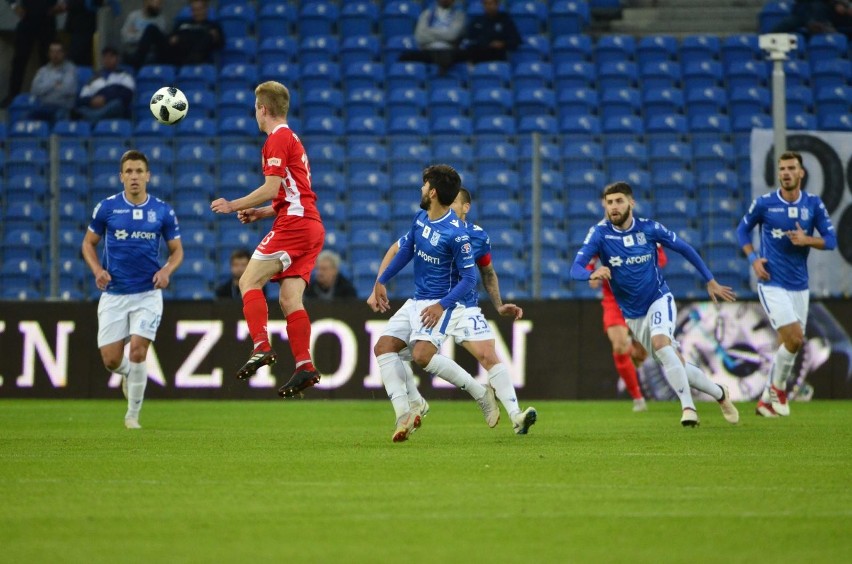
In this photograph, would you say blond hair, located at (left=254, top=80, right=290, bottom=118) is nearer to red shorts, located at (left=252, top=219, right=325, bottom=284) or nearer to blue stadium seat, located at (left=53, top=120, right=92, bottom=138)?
red shorts, located at (left=252, top=219, right=325, bottom=284)

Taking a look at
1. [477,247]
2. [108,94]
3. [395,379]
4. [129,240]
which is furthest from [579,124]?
[395,379]

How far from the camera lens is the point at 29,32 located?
69.5ft

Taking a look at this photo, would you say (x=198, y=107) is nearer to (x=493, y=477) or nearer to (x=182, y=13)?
(x=182, y=13)

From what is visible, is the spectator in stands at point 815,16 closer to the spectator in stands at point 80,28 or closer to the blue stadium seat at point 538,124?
the blue stadium seat at point 538,124

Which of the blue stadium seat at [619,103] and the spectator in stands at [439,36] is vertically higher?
the spectator in stands at [439,36]

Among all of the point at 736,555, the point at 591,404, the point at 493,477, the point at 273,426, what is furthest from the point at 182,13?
the point at 736,555

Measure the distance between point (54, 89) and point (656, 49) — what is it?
29.5 ft

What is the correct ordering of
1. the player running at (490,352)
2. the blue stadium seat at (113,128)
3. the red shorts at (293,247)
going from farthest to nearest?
the blue stadium seat at (113,128), the player running at (490,352), the red shorts at (293,247)

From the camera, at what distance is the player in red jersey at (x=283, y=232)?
9.31 m

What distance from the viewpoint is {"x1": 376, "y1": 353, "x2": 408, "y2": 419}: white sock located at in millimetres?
9320

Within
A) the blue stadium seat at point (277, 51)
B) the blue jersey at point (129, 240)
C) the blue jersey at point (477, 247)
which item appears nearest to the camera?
the blue jersey at point (477, 247)

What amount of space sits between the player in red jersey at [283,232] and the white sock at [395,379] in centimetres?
53

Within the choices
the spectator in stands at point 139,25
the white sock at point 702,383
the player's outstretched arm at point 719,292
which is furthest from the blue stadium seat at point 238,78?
the player's outstretched arm at point 719,292

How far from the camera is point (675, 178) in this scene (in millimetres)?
16891
